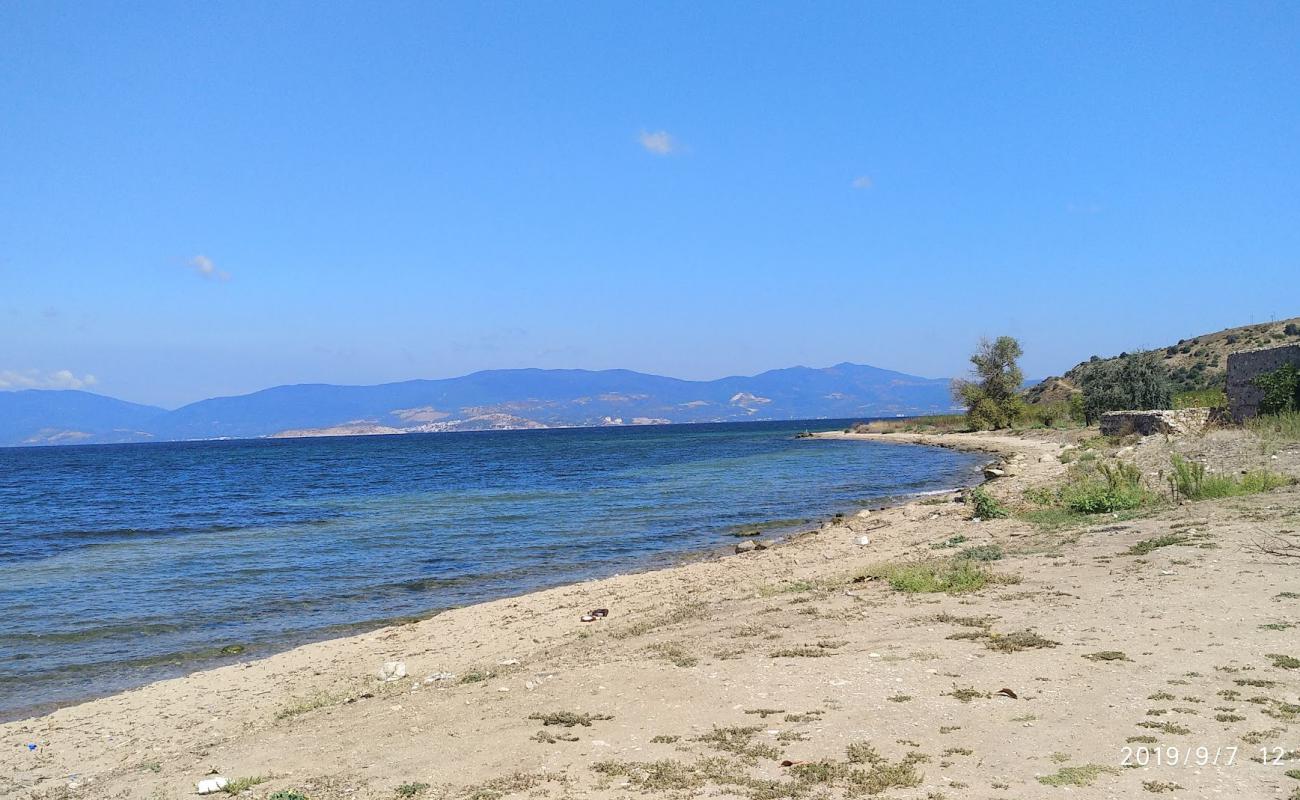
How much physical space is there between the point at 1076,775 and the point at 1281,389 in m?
27.4

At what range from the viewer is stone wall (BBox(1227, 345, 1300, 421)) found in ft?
88.4

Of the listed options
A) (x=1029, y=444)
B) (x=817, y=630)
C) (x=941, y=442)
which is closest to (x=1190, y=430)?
(x=1029, y=444)

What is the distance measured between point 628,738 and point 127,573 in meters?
20.7

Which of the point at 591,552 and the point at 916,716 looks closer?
the point at 916,716

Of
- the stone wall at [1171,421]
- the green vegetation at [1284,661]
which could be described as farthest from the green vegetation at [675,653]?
the stone wall at [1171,421]

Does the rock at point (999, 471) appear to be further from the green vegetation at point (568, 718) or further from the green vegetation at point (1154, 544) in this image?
the green vegetation at point (568, 718)

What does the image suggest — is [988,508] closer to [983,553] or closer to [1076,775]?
[983,553]

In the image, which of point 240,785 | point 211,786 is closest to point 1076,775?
point 240,785

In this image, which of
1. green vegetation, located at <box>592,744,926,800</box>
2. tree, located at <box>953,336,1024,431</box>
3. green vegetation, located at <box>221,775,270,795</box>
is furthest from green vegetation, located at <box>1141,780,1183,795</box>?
tree, located at <box>953,336,1024,431</box>

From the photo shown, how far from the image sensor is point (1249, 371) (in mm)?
28859

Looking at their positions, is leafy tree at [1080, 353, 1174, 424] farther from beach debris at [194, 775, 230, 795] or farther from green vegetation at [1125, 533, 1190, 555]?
beach debris at [194, 775, 230, 795]

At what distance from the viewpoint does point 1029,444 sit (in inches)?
2183

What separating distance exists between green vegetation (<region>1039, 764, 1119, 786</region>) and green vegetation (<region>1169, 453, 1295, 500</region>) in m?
13.7

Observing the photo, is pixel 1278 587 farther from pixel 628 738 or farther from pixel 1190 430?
pixel 1190 430
